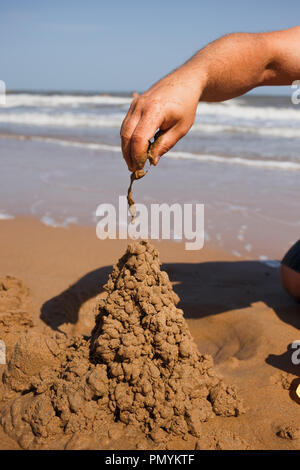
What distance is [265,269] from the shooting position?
329 centimetres

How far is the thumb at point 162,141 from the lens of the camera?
1372 mm

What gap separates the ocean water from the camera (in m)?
4.14

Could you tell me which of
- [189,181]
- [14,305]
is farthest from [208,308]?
[189,181]

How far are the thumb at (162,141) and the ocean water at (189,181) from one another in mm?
2308

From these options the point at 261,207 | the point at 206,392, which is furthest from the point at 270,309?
the point at 261,207

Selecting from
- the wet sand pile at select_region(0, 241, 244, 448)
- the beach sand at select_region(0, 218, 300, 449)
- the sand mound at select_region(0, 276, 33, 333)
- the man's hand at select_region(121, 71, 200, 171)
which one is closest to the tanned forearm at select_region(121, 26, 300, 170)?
the man's hand at select_region(121, 71, 200, 171)

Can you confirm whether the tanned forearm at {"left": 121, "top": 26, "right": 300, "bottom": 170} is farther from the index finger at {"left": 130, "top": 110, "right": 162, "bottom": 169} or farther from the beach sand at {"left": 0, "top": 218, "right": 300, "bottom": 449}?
the beach sand at {"left": 0, "top": 218, "right": 300, "bottom": 449}

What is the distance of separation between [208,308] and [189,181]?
3591mm

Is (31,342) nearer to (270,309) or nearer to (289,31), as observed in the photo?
(270,309)

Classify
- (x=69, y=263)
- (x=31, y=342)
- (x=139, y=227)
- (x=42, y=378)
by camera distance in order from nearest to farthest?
(x=42, y=378)
(x=31, y=342)
(x=69, y=263)
(x=139, y=227)

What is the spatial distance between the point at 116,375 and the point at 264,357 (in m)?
0.88

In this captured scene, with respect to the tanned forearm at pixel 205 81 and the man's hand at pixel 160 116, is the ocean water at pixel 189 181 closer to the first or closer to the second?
the tanned forearm at pixel 205 81

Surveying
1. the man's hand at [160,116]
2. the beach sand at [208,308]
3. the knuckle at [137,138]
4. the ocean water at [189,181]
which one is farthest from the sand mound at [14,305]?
the ocean water at [189,181]

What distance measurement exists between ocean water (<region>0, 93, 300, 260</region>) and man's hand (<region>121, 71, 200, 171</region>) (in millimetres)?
2321
